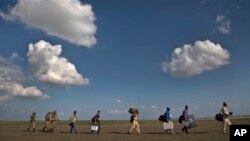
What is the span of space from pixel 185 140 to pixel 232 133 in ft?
24.7

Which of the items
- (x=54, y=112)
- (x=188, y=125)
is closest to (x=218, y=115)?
(x=188, y=125)

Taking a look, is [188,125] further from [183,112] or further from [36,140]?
[36,140]

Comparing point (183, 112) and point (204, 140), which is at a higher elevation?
point (183, 112)

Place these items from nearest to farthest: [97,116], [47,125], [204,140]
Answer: [204,140] → [97,116] → [47,125]

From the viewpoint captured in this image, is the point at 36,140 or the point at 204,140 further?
the point at 36,140

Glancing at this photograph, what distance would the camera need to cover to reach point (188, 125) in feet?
96.0

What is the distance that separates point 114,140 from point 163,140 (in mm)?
3376

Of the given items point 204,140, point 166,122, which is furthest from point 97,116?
point 204,140

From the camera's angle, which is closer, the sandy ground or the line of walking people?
the sandy ground

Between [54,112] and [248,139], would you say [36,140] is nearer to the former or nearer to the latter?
[54,112]

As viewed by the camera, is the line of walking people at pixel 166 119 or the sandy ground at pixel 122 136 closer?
the sandy ground at pixel 122 136

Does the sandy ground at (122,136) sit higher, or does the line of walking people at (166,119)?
the line of walking people at (166,119)

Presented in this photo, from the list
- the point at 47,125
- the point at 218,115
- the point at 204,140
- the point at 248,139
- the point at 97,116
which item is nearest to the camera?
the point at 248,139

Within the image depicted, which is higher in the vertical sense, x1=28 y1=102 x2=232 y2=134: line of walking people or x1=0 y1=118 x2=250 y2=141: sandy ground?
x1=28 y1=102 x2=232 y2=134: line of walking people
